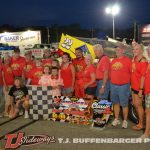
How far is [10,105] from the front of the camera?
8.47 meters

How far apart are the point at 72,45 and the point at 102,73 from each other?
2.60 m

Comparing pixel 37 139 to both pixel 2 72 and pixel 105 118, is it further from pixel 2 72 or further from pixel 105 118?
pixel 2 72

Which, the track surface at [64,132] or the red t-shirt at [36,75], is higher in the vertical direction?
the red t-shirt at [36,75]

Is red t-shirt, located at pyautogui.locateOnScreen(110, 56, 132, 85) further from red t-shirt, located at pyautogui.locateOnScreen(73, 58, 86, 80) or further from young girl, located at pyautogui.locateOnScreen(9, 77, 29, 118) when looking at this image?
young girl, located at pyautogui.locateOnScreen(9, 77, 29, 118)

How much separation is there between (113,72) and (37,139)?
214cm

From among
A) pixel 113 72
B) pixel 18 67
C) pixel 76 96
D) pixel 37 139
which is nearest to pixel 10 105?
pixel 18 67

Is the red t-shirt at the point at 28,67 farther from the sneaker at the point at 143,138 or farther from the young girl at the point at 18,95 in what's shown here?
the sneaker at the point at 143,138

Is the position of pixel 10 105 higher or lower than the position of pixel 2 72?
lower

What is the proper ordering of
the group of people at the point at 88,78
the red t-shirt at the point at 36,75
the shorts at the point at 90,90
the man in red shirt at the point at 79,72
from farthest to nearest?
the red t-shirt at the point at 36,75
the man in red shirt at the point at 79,72
the shorts at the point at 90,90
the group of people at the point at 88,78

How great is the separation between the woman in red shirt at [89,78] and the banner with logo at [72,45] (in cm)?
197

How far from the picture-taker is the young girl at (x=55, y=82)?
7891 millimetres

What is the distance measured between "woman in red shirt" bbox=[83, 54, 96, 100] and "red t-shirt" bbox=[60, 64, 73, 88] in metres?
0.44

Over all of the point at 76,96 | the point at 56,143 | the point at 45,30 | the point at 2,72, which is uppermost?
the point at 45,30

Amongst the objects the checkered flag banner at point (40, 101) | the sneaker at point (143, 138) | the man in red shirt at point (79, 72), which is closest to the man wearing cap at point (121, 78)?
the sneaker at point (143, 138)
